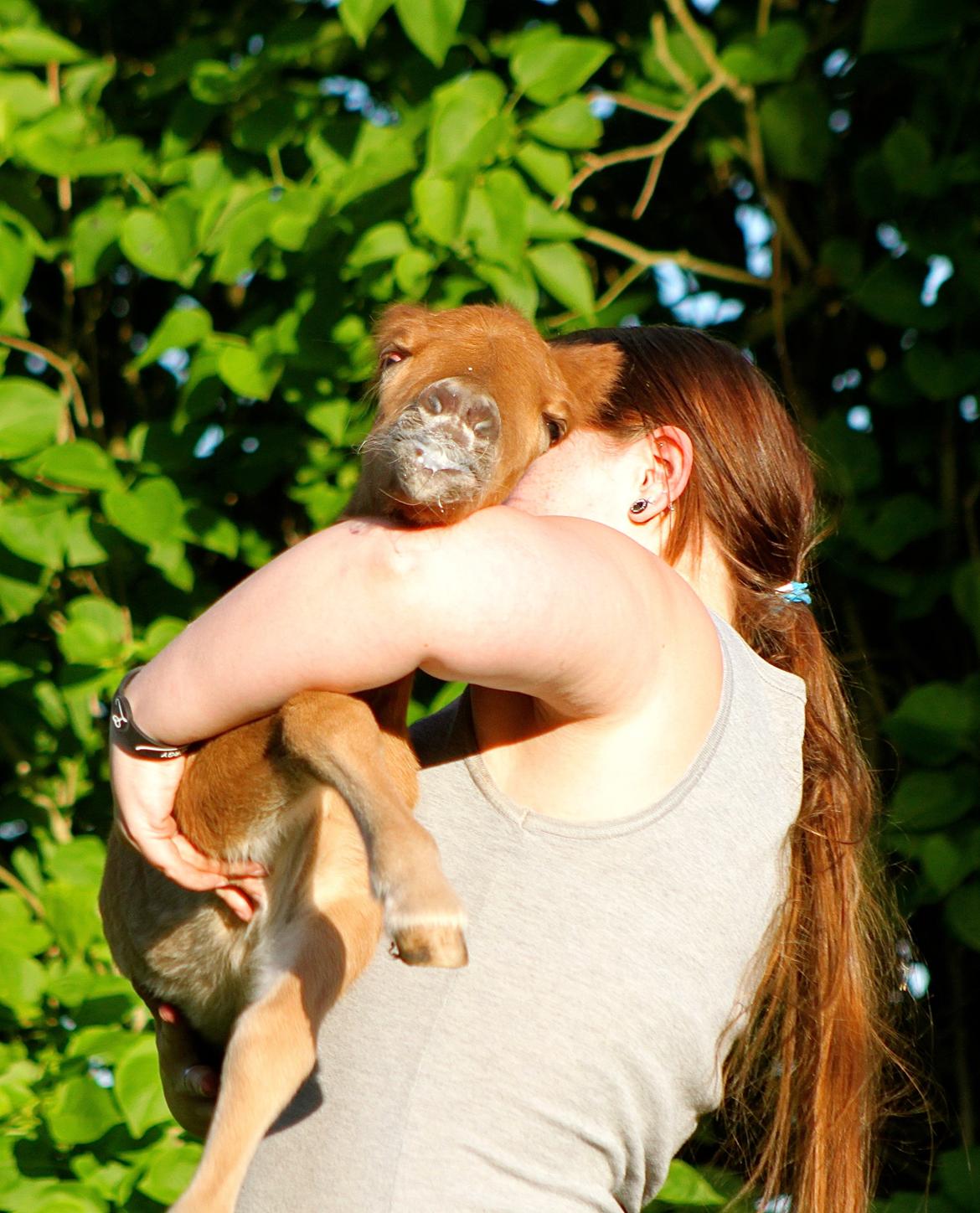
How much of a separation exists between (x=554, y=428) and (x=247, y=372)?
1252mm

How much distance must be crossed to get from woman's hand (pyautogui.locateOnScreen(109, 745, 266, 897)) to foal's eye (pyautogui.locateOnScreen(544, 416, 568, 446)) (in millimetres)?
685

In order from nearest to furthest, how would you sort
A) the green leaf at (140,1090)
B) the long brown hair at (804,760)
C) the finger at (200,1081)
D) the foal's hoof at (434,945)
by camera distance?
the foal's hoof at (434,945), the finger at (200,1081), the long brown hair at (804,760), the green leaf at (140,1090)

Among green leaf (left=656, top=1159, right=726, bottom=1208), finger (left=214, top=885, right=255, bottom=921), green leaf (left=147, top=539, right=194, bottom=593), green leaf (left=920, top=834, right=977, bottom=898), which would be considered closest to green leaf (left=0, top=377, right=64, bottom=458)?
green leaf (left=147, top=539, right=194, bottom=593)

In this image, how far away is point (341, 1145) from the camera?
5.24 feet

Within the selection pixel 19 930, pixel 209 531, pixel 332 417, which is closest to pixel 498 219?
pixel 332 417

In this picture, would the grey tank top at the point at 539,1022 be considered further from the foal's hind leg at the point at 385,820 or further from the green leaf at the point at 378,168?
the green leaf at the point at 378,168

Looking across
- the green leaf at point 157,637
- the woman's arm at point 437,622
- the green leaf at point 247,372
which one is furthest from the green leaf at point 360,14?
the woman's arm at point 437,622

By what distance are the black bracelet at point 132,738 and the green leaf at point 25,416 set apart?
129cm

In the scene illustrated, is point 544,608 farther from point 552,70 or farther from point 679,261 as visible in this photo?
point 679,261

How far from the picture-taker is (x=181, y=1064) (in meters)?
2.13

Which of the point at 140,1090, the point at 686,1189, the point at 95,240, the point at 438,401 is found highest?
the point at 438,401

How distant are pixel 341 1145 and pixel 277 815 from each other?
0.44m

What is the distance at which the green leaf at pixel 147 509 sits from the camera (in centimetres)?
302

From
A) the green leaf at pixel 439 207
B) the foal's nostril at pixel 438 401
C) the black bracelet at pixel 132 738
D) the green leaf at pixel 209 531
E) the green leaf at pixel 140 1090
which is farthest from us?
the green leaf at pixel 209 531
